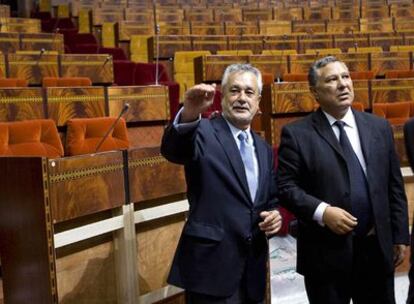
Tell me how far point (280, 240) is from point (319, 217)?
40 cm

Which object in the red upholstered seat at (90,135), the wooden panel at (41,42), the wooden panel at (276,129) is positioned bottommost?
the wooden panel at (276,129)

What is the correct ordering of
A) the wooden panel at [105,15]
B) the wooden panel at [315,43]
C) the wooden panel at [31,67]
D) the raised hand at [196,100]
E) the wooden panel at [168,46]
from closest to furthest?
the raised hand at [196,100] → the wooden panel at [31,67] → the wooden panel at [168,46] → the wooden panel at [315,43] → the wooden panel at [105,15]

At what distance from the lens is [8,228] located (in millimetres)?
445

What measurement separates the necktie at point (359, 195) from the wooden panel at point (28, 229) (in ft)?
0.68

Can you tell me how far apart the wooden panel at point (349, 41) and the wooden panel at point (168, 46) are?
1.50ft

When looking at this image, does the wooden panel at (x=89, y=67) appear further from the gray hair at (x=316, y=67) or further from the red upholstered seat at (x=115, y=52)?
the gray hair at (x=316, y=67)

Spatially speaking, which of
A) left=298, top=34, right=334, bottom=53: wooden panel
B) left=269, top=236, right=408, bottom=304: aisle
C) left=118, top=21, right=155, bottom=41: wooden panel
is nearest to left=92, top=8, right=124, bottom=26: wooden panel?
left=118, top=21, right=155, bottom=41: wooden panel

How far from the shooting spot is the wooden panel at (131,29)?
199 centimetres

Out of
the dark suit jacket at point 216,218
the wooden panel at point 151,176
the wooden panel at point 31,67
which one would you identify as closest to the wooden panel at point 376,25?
the wooden panel at point 31,67

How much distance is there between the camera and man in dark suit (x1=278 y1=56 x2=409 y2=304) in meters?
0.44

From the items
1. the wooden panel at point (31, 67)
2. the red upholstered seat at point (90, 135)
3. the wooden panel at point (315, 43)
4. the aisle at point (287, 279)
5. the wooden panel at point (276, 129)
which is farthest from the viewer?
the wooden panel at point (315, 43)

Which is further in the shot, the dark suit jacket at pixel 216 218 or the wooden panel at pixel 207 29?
the wooden panel at pixel 207 29

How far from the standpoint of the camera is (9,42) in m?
1.55

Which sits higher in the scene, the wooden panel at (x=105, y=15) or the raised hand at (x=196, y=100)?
the wooden panel at (x=105, y=15)
